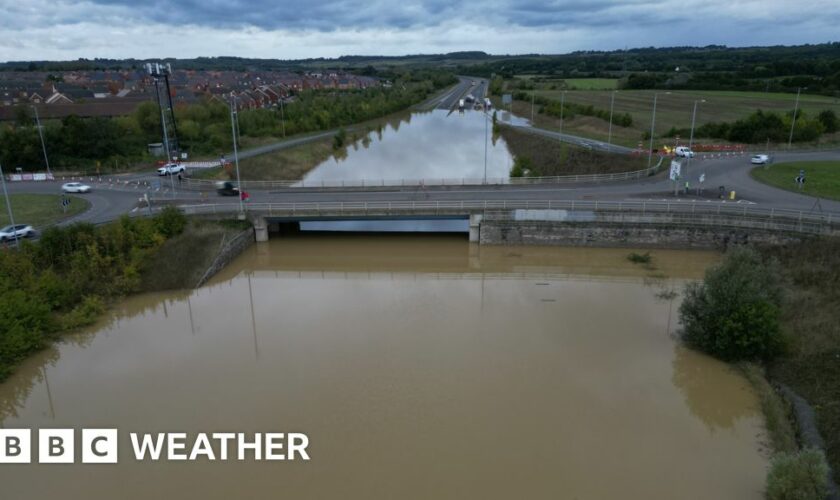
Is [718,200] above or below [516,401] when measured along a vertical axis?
above

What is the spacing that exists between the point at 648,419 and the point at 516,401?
4.27 m

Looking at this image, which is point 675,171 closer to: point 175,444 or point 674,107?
point 175,444

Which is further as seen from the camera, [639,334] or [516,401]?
[639,334]

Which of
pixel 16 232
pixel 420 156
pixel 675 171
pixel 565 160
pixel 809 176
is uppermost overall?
pixel 675 171

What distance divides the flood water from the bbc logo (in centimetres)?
3317

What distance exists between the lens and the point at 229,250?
32.7 metres

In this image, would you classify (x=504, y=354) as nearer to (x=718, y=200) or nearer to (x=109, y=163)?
(x=718, y=200)

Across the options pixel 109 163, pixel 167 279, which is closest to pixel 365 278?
pixel 167 279

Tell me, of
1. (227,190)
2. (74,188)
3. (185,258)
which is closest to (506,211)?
(185,258)

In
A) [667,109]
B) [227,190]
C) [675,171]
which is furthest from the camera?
[667,109]

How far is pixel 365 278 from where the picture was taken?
101ft

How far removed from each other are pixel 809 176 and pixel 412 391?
120ft

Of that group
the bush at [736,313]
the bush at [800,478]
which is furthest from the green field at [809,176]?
the bush at [800,478]

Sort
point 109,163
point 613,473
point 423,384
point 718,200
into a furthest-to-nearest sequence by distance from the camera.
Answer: point 109,163 < point 718,200 < point 423,384 < point 613,473
